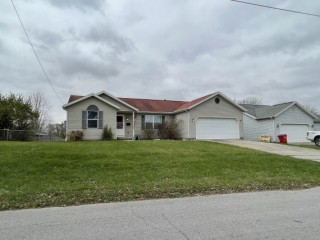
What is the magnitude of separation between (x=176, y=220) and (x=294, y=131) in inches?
1166

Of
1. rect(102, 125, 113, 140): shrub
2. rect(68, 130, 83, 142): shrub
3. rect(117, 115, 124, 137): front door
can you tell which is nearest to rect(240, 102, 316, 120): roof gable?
rect(117, 115, 124, 137): front door

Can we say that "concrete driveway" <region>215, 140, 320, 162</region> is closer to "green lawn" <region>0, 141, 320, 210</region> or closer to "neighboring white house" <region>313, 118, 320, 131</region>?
"green lawn" <region>0, 141, 320, 210</region>

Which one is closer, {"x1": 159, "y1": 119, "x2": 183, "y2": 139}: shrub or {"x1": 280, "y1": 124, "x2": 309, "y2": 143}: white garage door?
{"x1": 159, "y1": 119, "x2": 183, "y2": 139}: shrub

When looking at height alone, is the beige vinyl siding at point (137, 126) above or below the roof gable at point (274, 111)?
below

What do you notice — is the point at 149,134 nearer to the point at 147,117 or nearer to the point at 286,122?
the point at 147,117

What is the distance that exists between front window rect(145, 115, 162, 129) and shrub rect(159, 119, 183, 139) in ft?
2.23

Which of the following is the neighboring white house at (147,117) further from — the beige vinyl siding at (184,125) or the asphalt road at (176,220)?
the asphalt road at (176,220)

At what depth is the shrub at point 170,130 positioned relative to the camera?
27.8 m

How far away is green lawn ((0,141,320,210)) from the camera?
7703 millimetres

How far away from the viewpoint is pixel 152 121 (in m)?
28.8

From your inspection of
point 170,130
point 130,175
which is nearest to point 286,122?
point 170,130

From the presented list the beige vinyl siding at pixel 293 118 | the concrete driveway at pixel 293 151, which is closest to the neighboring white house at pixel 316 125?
the beige vinyl siding at pixel 293 118

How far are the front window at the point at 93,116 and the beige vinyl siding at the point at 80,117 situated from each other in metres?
0.25

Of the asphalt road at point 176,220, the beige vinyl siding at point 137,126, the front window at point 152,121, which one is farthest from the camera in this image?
the front window at point 152,121
